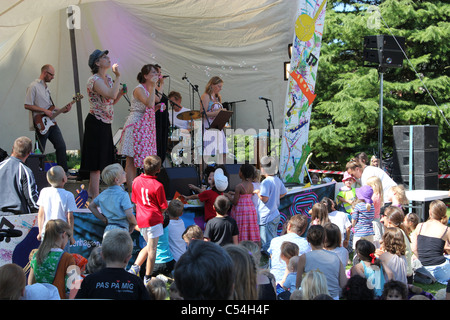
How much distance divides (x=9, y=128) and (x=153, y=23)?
289 cm

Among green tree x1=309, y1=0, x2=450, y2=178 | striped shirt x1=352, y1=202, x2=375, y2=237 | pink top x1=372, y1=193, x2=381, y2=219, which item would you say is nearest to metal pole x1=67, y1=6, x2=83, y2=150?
striped shirt x1=352, y1=202, x2=375, y2=237

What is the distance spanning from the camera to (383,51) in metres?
10.8

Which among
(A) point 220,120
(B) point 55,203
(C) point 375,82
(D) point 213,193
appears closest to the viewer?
(B) point 55,203

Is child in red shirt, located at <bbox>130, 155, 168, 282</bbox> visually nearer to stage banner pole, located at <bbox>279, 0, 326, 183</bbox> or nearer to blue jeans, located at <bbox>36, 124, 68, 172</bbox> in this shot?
blue jeans, located at <bbox>36, 124, 68, 172</bbox>

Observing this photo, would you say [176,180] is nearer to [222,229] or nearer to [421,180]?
[222,229]

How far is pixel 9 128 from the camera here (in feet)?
26.4

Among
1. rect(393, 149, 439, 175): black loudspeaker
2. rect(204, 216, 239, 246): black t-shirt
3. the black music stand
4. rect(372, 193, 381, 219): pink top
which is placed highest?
the black music stand

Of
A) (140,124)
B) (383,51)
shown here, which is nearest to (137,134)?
(140,124)

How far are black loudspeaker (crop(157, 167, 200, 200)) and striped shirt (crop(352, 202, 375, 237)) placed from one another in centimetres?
208

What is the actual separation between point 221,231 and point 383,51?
705 cm

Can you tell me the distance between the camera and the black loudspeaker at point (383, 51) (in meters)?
10.7

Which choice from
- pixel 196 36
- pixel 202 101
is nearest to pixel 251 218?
pixel 202 101

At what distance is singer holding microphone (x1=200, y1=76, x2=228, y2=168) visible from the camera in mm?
7609

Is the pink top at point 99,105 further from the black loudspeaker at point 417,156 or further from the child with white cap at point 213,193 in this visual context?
the black loudspeaker at point 417,156
